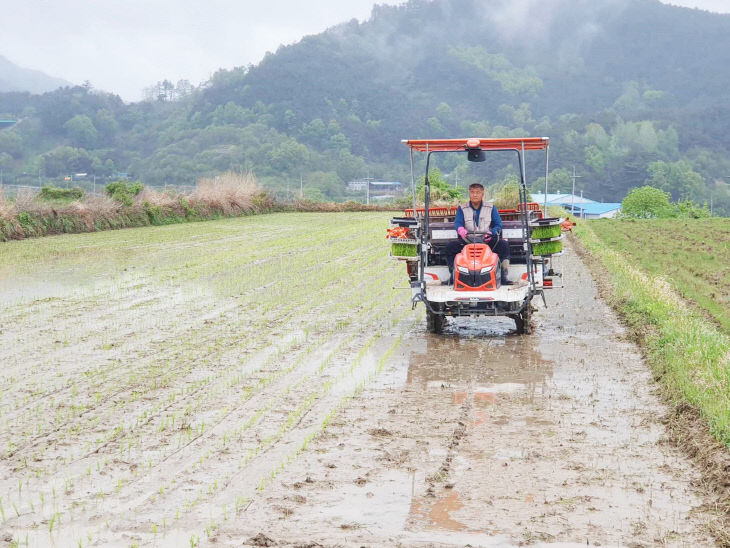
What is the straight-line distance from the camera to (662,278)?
17.1 meters

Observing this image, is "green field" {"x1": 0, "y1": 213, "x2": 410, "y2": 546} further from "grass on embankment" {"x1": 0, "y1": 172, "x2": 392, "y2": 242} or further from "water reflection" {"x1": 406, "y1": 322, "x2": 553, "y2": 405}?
"grass on embankment" {"x1": 0, "y1": 172, "x2": 392, "y2": 242}

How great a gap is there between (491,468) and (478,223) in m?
5.44

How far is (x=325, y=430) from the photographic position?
6.76m

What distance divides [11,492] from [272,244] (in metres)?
19.4

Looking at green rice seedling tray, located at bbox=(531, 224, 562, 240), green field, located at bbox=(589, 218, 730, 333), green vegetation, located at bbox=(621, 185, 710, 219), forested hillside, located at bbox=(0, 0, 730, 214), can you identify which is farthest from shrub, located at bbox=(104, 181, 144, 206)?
green vegetation, located at bbox=(621, 185, 710, 219)

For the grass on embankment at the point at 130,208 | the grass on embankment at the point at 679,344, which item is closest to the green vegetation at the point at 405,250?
the grass on embankment at the point at 679,344

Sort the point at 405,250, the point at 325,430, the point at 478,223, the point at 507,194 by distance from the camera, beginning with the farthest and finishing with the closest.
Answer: the point at 507,194, the point at 405,250, the point at 478,223, the point at 325,430

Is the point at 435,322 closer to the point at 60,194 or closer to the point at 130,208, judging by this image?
the point at 60,194

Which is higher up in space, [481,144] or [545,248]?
[481,144]

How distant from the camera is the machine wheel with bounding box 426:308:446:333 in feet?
35.9

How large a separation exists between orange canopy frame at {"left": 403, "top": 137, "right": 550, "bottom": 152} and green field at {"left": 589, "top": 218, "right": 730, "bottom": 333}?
3.46 meters

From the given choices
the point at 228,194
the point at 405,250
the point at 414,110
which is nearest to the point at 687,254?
the point at 405,250

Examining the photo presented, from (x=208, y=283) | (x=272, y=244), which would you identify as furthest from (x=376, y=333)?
(x=272, y=244)

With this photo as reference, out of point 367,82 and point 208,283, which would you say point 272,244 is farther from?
point 367,82
